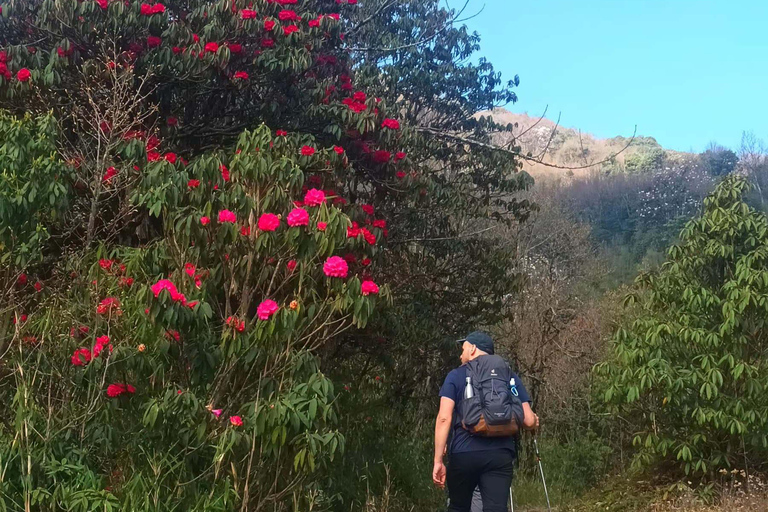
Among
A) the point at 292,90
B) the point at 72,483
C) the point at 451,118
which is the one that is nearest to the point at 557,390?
the point at 451,118

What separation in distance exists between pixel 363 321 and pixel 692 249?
14.1 ft

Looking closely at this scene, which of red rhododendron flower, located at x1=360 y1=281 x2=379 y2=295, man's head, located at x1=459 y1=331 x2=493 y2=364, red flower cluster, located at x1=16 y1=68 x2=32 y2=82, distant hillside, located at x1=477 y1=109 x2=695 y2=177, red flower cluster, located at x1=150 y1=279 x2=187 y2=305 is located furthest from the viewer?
distant hillside, located at x1=477 y1=109 x2=695 y2=177

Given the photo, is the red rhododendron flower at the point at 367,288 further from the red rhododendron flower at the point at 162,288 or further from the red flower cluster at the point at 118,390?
the red flower cluster at the point at 118,390

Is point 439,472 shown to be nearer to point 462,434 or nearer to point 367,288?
point 462,434

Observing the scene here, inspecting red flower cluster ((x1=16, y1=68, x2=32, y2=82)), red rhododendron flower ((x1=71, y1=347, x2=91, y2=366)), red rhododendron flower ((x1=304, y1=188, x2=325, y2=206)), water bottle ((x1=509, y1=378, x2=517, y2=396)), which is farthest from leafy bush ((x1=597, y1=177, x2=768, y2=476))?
red flower cluster ((x1=16, y1=68, x2=32, y2=82))

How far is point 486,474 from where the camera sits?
420 centimetres

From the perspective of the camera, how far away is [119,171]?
542 centimetres

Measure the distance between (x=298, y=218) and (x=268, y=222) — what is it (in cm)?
18

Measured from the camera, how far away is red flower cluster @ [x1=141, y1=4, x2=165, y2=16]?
20.5 ft

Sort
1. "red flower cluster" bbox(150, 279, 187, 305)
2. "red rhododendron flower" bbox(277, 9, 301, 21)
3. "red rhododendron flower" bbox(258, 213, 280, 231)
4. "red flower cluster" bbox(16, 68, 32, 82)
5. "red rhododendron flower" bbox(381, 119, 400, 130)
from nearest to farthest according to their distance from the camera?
"red flower cluster" bbox(150, 279, 187, 305)
"red rhododendron flower" bbox(258, 213, 280, 231)
"red flower cluster" bbox(16, 68, 32, 82)
"red rhododendron flower" bbox(277, 9, 301, 21)
"red rhododendron flower" bbox(381, 119, 400, 130)

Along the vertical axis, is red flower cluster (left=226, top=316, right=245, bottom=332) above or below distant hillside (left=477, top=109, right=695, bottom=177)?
below

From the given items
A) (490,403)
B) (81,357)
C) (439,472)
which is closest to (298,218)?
(81,357)

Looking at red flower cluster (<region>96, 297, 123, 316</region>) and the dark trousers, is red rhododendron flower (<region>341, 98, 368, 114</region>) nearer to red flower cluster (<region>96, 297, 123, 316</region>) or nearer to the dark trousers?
red flower cluster (<region>96, 297, 123, 316</region>)

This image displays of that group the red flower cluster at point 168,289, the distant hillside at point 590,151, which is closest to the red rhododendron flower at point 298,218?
the red flower cluster at point 168,289
